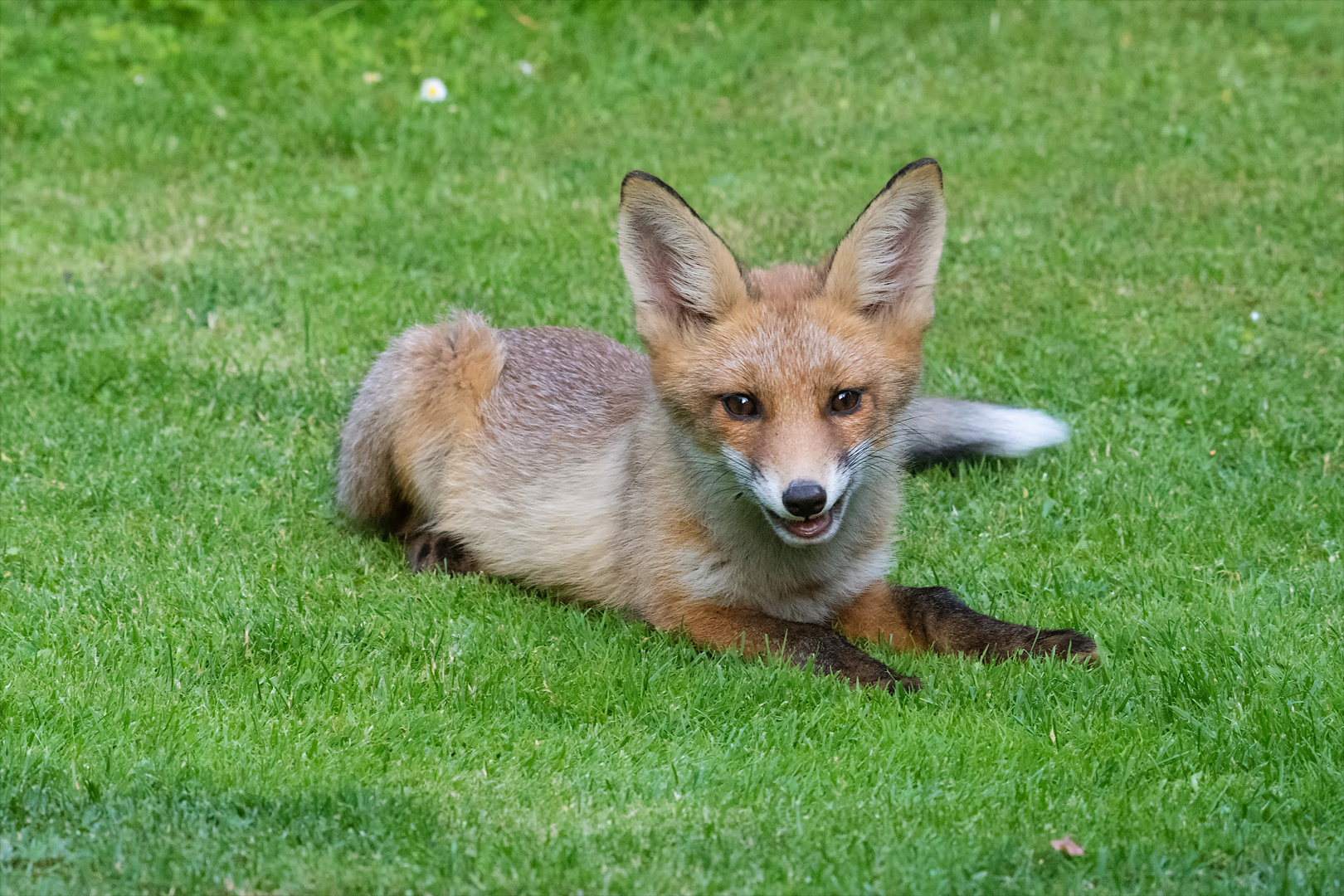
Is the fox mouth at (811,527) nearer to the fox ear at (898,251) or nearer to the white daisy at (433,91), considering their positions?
the fox ear at (898,251)

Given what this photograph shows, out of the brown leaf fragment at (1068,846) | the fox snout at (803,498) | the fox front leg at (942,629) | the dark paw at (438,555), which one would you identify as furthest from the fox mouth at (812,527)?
the dark paw at (438,555)

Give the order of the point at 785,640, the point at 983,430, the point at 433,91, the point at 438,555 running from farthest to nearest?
the point at 433,91, the point at 983,430, the point at 438,555, the point at 785,640

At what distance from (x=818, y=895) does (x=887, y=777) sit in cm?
65

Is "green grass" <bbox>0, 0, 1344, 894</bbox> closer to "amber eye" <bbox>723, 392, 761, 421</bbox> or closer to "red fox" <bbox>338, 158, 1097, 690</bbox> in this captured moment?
"red fox" <bbox>338, 158, 1097, 690</bbox>

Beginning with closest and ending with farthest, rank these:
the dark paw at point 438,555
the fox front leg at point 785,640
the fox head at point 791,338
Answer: the fox head at point 791,338
the fox front leg at point 785,640
the dark paw at point 438,555

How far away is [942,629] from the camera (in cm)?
450

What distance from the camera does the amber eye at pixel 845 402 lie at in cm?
410

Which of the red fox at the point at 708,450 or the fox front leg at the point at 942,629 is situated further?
the fox front leg at the point at 942,629

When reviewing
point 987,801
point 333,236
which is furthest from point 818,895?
point 333,236

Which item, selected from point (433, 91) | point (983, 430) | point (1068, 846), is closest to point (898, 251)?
point (983, 430)

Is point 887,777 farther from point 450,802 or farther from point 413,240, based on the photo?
point 413,240

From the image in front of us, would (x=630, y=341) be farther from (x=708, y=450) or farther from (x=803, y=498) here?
(x=803, y=498)

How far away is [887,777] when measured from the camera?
3551 millimetres

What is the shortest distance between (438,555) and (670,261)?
1.64m
